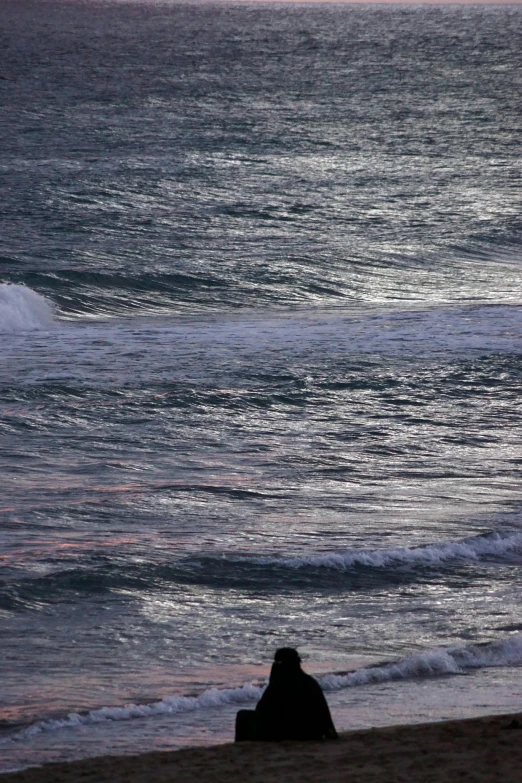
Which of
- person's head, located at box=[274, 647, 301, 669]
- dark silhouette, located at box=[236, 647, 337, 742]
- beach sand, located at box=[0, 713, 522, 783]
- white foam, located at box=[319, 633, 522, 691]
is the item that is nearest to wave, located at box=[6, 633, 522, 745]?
white foam, located at box=[319, 633, 522, 691]

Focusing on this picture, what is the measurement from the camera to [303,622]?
10500 millimetres

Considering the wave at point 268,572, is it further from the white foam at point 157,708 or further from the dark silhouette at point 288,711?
the dark silhouette at point 288,711

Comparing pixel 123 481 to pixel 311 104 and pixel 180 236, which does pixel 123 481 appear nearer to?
pixel 180 236

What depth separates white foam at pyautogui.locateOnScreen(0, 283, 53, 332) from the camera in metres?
23.0

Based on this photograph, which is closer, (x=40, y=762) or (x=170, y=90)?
(x=40, y=762)

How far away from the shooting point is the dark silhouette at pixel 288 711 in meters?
7.45

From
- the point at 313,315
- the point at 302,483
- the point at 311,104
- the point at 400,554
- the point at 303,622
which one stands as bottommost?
the point at 303,622

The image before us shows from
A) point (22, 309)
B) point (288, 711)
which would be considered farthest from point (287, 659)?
point (22, 309)

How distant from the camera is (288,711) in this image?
301 inches

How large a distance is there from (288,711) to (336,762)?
458 mm

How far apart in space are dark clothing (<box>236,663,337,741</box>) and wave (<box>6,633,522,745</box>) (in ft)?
3.57

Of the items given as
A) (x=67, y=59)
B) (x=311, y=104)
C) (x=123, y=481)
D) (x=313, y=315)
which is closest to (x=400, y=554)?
(x=123, y=481)

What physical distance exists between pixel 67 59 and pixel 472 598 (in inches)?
2991

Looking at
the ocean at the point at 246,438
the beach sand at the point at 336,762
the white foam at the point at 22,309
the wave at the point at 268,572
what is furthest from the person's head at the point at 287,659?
the white foam at the point at 22,309
